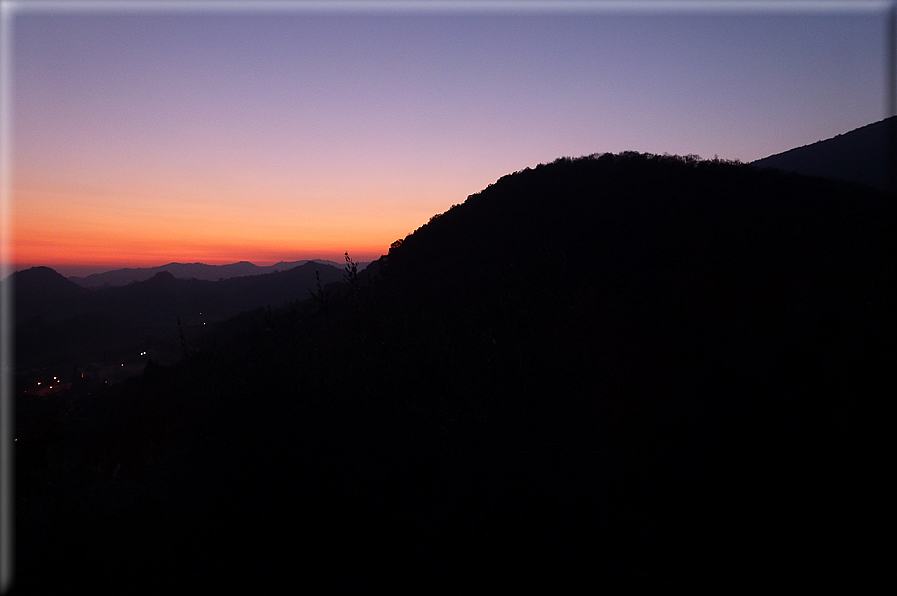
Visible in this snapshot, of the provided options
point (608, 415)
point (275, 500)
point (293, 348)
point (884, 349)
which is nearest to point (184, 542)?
point (275, 500)

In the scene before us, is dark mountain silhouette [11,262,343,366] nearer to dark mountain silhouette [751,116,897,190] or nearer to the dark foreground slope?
the dark foreground slope

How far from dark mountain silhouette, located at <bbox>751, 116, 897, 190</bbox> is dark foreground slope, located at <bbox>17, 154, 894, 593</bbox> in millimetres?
29541

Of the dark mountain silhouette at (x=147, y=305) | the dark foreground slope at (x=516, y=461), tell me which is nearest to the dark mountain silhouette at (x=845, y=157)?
the dark foreground slope at (x=516, y=461)

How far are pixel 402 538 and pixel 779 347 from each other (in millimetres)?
5029

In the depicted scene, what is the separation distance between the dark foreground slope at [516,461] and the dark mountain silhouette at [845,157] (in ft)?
96.9

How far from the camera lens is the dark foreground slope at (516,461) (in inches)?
159

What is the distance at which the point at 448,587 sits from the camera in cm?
412

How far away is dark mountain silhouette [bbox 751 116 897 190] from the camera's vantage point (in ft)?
104

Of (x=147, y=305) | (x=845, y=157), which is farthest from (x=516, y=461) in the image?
(x=147, y=305)

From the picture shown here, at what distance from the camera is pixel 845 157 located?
37344mm

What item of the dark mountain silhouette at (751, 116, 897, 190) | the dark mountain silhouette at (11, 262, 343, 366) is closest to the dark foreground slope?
the dark mountain silhouette at (11, 262, 343, 366)

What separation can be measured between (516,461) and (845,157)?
49.8 metres

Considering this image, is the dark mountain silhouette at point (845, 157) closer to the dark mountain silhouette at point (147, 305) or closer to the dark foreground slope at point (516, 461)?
the dark foreground slope at point (516, 461)

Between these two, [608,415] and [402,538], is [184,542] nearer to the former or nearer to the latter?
[402,538]
